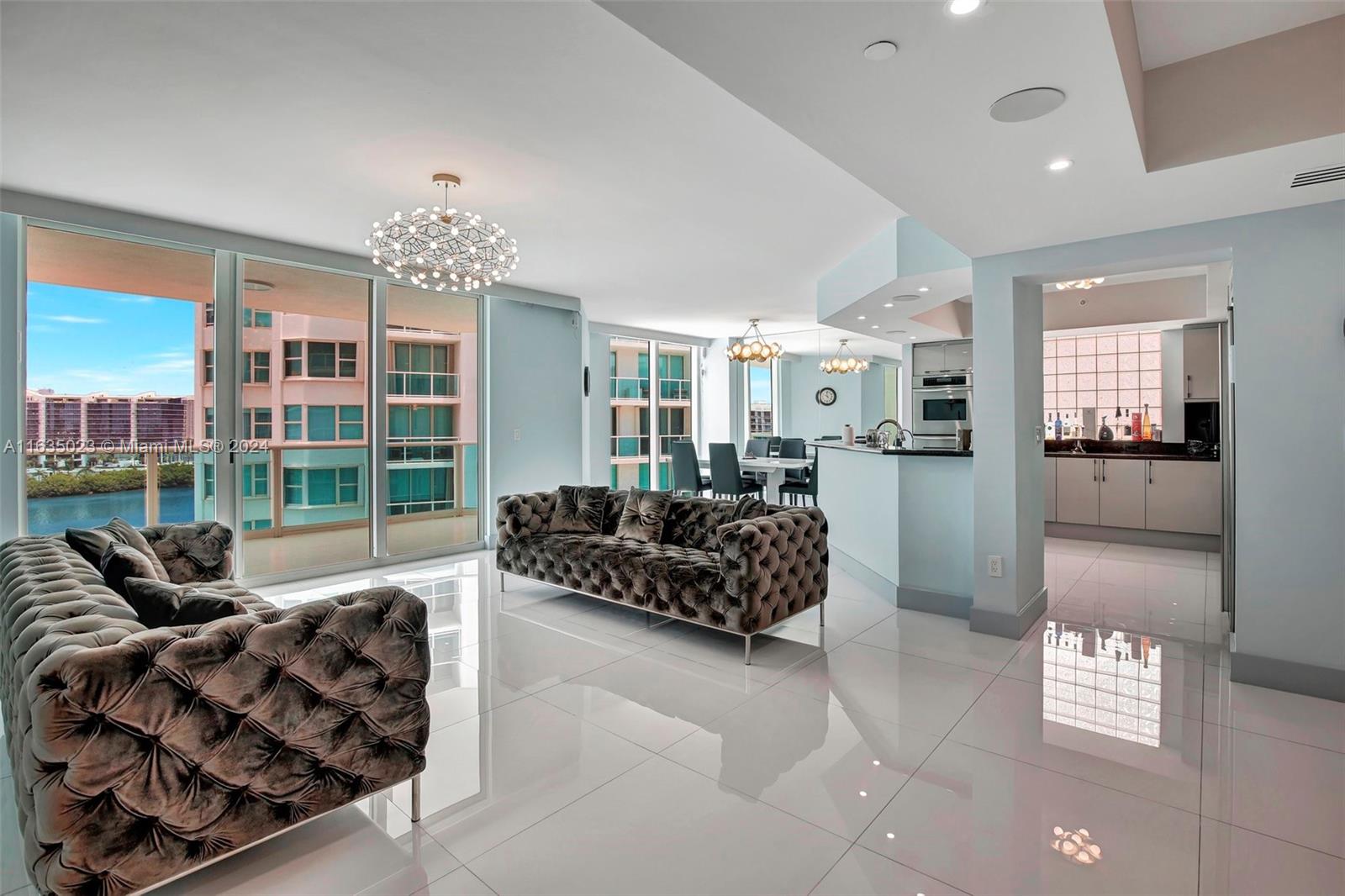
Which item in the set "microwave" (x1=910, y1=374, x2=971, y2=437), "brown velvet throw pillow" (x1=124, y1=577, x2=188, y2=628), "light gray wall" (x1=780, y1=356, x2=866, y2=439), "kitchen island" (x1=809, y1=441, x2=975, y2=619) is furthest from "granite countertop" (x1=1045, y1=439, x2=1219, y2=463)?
"brown velvet throw pillow" (x1=124, y1=577, x2=188, y2=628)

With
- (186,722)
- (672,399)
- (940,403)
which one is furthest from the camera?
(672,399)

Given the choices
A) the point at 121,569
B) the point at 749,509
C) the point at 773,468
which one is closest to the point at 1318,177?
the point at 749,509

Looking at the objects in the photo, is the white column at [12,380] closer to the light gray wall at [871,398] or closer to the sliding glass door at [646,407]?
the sliding glass door at [646,407]

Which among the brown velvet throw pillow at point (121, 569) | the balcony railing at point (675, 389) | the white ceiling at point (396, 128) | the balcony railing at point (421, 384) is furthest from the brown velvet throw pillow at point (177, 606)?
the balcony railing at point (675, 389)

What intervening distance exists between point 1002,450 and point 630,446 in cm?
637

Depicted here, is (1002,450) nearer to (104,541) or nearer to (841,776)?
(841,776)

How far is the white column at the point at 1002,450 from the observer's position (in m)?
3.81

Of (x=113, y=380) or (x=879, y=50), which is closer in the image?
(x=879, y=50)

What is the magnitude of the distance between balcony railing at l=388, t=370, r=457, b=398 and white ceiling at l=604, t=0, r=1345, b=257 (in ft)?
16.0

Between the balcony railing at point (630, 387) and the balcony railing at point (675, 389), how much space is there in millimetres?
306

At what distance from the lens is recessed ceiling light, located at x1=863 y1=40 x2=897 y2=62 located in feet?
5.56

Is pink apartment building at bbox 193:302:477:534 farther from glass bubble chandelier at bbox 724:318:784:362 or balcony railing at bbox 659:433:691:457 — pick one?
balcony railing at bbox 659:433:691:457

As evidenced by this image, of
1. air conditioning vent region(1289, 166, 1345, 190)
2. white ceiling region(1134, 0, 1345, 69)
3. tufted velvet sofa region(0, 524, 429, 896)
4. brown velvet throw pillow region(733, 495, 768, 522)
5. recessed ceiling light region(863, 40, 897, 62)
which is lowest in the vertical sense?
tufted velvet sofa region(0, 524, 429, 896)

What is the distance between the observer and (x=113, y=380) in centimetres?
450
